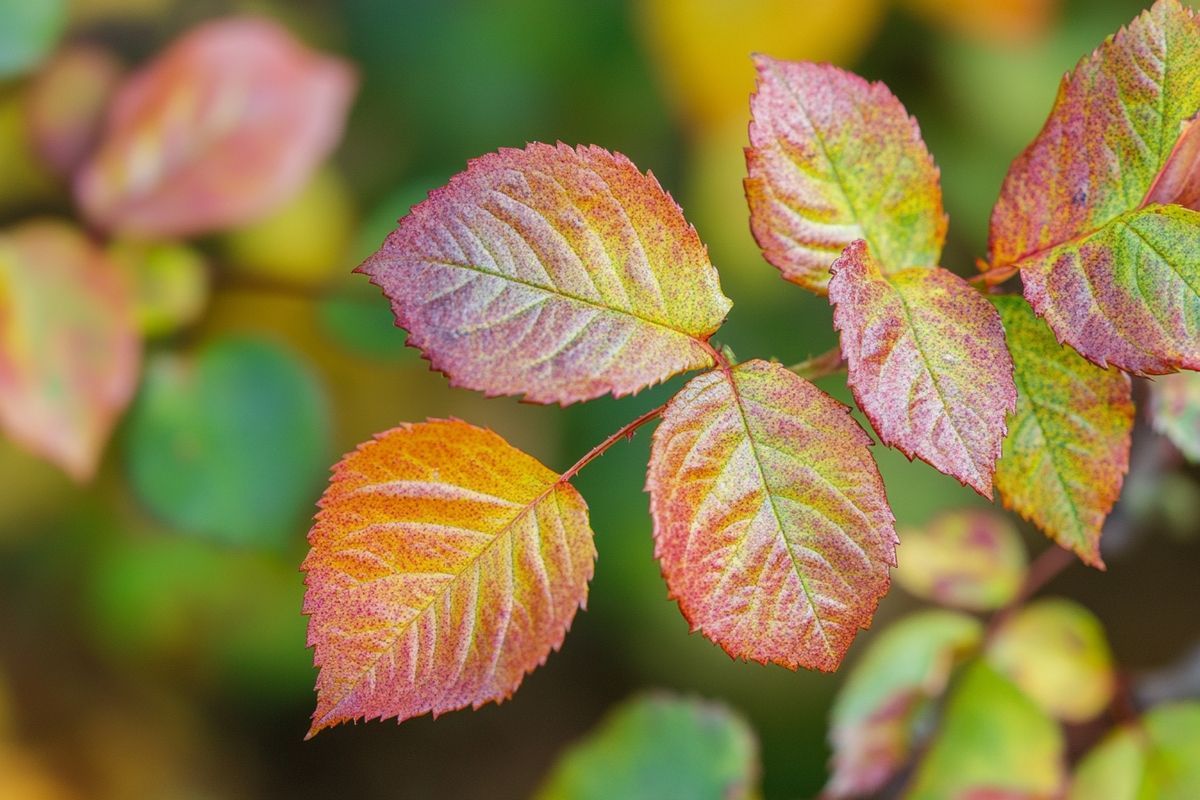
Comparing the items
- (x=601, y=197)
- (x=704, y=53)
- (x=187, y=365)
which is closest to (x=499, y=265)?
(x=601, y=197)

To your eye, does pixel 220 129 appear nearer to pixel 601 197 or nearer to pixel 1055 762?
pixel 601 197

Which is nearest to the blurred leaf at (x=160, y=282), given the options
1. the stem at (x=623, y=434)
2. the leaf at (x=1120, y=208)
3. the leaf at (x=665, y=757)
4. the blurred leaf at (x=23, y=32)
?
the blurred leaf at (x=23, y=32)

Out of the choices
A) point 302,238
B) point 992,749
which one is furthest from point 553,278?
point 302,238

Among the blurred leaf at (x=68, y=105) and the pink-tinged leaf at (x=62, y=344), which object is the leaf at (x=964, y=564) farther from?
the blurred leaf at (x=68, y=105)

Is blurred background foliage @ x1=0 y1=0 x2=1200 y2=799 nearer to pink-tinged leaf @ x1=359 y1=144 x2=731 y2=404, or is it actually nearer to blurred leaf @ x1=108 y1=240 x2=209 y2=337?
blurred leaf @ x1=108 y1=240 x2=209 y2=337

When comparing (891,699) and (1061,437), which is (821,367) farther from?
(891,699)
